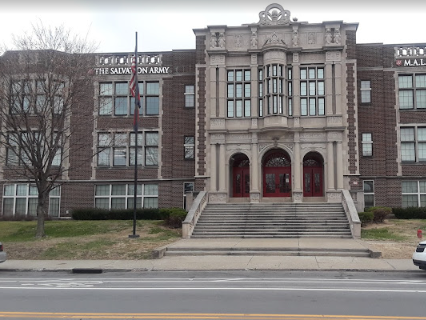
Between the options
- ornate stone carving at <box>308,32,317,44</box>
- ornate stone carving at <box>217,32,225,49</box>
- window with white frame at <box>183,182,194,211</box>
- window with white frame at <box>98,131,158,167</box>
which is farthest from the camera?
window with white frame at <box>98,131,158,167</box>

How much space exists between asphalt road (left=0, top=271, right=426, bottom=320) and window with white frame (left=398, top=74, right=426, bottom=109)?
20.9m

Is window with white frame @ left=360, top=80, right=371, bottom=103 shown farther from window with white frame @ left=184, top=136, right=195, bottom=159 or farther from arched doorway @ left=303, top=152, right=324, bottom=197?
window with white frame @ left=184, top=136, right=195, bottom=159

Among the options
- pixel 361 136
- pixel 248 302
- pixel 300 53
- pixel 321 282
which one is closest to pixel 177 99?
pixel 300 53

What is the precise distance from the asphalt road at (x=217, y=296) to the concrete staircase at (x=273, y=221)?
9476mm

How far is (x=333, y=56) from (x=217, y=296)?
24.2 meters

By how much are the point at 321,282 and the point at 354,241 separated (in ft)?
31.5

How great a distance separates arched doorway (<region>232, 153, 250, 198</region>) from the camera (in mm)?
32531

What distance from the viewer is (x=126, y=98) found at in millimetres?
33812

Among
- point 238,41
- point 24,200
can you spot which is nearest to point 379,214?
point 238,41

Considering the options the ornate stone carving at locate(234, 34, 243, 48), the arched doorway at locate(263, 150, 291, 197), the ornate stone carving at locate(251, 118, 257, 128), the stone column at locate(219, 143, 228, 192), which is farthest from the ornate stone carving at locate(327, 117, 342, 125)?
the ornate stone carving at locate(234, 34, 243, 48)

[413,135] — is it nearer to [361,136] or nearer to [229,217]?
[361,136]

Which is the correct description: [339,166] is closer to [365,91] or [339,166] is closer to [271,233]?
Result: [365,91]

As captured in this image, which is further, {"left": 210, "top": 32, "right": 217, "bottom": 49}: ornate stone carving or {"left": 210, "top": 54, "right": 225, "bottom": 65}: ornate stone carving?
{"left": 210, "top": 32, "right": 217, "bottom": 49}: ornate stone carving

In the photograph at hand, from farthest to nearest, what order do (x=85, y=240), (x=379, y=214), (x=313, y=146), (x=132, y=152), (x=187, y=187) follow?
(x=132, y=152) → (x=187, y=187) → (x=313, y=146) → (x=379, y=214) → (x=85, y=240)
